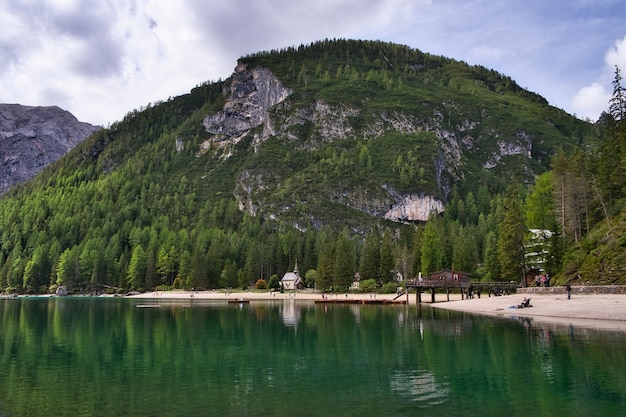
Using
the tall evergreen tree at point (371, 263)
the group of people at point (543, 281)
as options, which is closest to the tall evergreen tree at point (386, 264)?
the tall evergreen tree at point (371, 263)

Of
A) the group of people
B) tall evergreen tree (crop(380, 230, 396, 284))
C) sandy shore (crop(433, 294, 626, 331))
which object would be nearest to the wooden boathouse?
the group of people

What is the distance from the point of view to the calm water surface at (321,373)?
17.9m

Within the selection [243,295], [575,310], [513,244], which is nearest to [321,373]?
[575,310]

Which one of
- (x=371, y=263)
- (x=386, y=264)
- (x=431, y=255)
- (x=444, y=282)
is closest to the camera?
(x=444, y=282)

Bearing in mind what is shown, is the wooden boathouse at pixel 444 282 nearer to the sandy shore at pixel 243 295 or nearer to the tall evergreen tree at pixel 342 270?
the sandy shore at pixel 243 295

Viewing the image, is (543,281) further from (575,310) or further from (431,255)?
(431,255)

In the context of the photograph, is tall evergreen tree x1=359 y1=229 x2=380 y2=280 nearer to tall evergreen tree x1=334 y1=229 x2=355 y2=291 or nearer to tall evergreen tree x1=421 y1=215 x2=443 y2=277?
tall evergreen tree x1=334 y1=229 x2=355 y2=291

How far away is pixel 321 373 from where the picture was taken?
24.4 metres

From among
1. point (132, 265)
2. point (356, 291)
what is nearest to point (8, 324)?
point (356, 291)

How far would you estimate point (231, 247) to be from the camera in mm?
157500

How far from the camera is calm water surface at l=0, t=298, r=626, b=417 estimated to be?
1788cm

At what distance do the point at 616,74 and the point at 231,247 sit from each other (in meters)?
115

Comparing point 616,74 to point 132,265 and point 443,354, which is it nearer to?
point 443,354

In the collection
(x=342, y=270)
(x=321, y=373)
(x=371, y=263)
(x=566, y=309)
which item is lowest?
(x=321, y=373)
